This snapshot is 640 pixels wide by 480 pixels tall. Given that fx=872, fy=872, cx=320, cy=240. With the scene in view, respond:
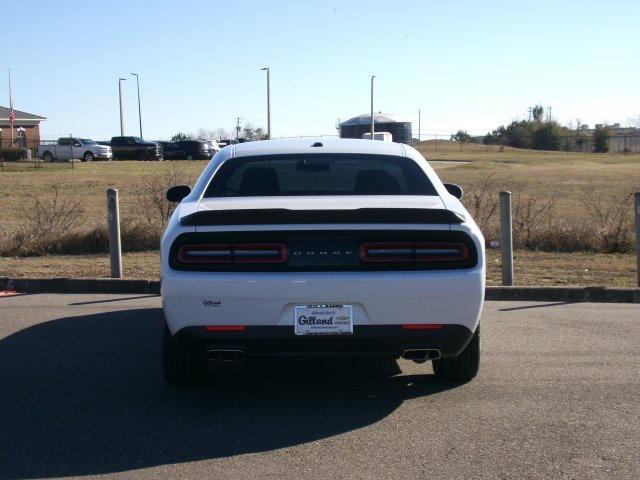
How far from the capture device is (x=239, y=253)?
5.18 meters

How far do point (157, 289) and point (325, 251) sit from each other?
5120mm

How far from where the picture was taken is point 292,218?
523 centimetres

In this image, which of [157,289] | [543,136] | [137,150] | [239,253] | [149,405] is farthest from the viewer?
[543,136]

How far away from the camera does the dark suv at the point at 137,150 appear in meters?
54.9

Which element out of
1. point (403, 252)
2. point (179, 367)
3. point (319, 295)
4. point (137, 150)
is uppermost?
point (137, 150)

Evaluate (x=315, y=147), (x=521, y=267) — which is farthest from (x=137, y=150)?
(x=315, y=147)

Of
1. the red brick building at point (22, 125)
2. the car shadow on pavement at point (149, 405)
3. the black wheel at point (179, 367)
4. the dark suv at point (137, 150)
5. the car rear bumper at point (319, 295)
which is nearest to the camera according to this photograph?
the car shadow on pavement at point (149, 405)

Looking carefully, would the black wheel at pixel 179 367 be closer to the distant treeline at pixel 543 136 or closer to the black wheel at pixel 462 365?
the black wheel at pixel 462 365

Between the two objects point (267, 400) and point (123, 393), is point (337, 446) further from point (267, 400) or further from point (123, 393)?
point (123, 393)

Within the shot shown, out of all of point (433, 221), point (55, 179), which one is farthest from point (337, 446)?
point (55, 179)

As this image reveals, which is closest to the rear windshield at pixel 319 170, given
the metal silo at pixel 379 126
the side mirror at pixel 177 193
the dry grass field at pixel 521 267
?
the side mirror at pixel 177 193

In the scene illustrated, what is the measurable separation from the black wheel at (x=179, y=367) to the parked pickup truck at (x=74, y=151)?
45203 mm

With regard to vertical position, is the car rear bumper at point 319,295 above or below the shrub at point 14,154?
below

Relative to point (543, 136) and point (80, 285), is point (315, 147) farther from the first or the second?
point (543, 136)
